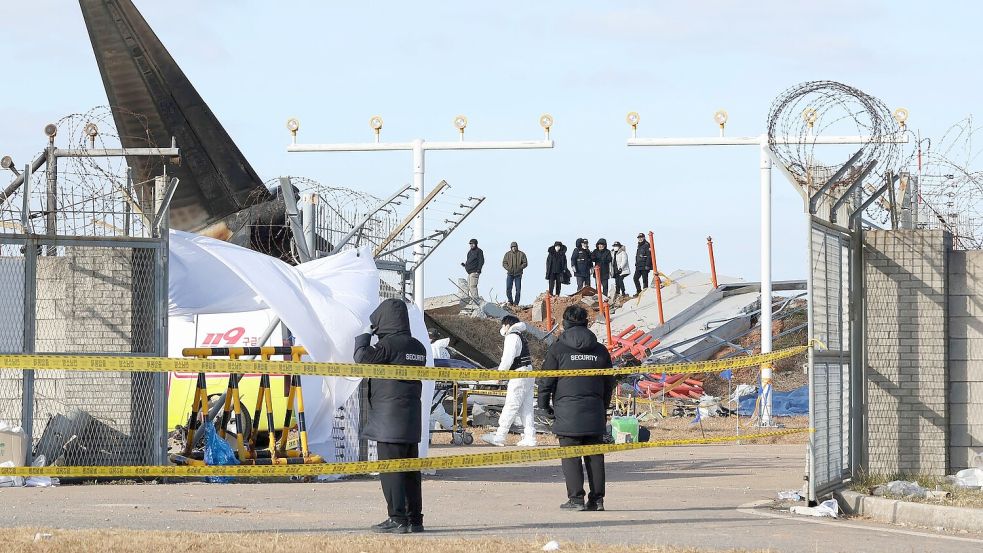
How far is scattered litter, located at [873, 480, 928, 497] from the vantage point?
449 inches

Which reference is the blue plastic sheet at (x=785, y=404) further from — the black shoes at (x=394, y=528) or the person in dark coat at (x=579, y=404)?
the black shoes at (x=394, y=528)

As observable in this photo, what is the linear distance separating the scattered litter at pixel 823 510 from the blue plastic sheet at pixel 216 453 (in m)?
5.79

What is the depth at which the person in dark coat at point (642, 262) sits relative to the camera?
38781 millimetres

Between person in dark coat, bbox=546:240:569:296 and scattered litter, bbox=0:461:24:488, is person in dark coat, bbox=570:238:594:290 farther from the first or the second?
scattered litter, bbox=0:461:24:488

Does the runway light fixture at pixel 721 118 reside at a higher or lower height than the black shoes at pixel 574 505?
higher

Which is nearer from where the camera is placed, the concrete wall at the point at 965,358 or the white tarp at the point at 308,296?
the concrete wall at the point at 965,358

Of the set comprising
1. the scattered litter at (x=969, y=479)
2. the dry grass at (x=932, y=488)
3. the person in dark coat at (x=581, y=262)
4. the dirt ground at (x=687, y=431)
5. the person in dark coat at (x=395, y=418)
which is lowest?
the dirt ground at (x=687, y=431)

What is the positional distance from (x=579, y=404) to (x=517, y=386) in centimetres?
825

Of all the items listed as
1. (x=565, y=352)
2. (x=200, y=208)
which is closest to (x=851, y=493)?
(x=565, y=352)

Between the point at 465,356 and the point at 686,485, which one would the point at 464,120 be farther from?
the point at 686,485

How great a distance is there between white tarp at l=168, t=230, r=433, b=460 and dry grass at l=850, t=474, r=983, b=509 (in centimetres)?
465

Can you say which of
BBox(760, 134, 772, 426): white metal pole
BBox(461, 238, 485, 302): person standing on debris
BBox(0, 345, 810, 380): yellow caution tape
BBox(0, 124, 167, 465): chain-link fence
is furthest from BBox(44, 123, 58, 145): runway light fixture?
BBox(461, 238, 485, 302): person standing on debris

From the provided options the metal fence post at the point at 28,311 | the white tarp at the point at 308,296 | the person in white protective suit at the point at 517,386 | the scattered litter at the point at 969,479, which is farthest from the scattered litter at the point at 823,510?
the person in white protective suit at the point at 517,386

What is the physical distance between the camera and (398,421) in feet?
32.0
